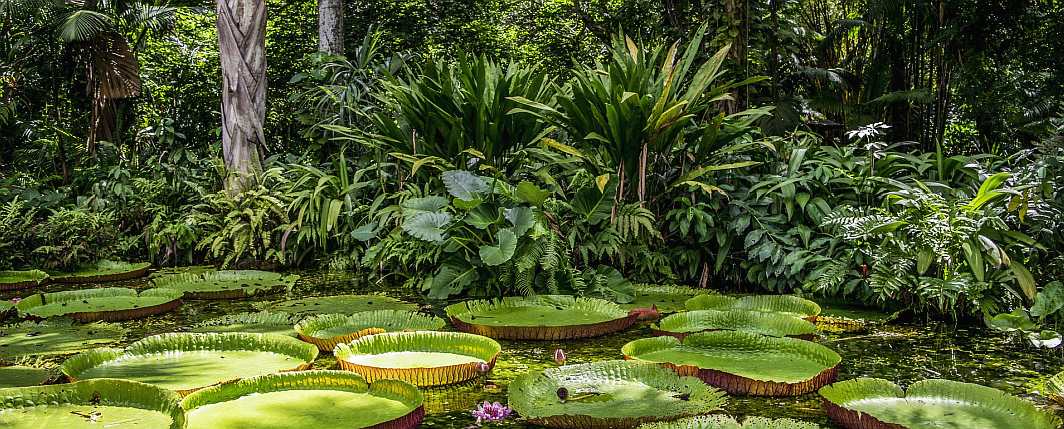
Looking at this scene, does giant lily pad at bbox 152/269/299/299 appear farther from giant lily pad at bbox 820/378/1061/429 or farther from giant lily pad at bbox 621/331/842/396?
giant lily pad at bbox 820/378/1061/429

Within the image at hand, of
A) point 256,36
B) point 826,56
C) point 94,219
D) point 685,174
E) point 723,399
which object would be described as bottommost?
point 723,399

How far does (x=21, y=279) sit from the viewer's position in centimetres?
473

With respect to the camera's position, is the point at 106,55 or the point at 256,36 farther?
the point at 106,55

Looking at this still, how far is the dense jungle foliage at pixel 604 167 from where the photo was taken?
362 cm

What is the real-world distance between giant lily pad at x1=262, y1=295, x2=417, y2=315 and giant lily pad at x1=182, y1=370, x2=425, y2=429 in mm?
1320

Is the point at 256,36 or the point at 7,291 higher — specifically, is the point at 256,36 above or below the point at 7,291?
above

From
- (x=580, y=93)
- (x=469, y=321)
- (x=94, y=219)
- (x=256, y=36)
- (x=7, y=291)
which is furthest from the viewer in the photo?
(x=256, y=36)

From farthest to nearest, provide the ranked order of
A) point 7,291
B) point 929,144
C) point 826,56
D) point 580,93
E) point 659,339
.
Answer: point 826,56 < point 929,144 < point 7,291 < point 580,93 < point 659,339

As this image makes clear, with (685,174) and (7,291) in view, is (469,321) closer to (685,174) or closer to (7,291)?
(685,174)

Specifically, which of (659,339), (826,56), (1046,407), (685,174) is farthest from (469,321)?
(826,56)

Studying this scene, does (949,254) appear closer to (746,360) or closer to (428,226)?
(746,360)

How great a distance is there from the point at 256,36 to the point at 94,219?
1.76m

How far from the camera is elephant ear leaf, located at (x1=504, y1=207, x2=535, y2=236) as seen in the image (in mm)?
3887

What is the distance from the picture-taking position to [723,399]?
2.24m
